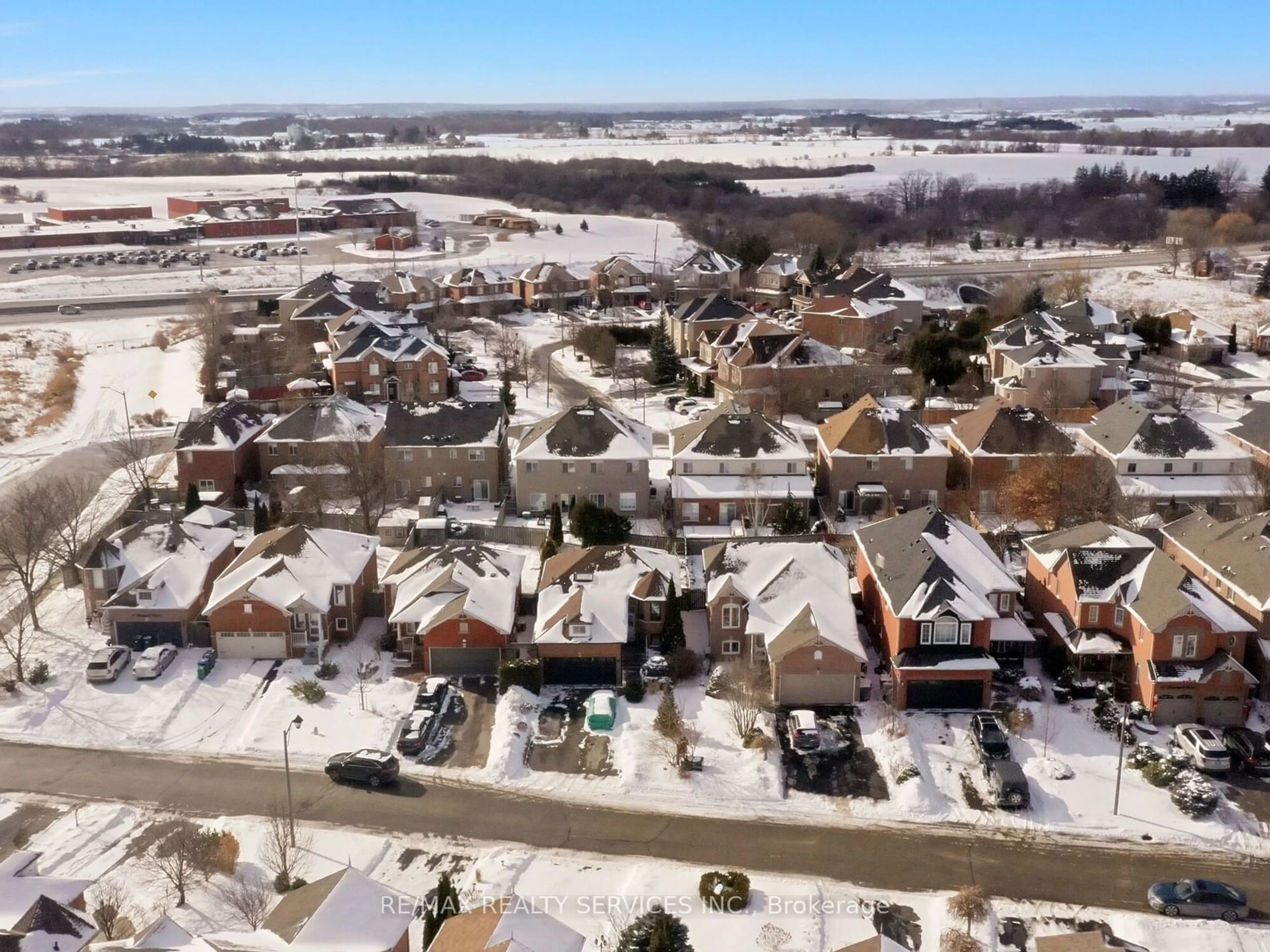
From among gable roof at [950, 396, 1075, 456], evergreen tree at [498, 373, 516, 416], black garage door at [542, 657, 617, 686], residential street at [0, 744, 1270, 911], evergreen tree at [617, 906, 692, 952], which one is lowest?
residential street at [0, 744, 1270, 911]

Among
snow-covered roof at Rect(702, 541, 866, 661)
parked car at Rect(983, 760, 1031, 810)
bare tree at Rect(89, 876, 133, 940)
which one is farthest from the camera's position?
snow-covered roof at Rect(702, 541, 866, 661)

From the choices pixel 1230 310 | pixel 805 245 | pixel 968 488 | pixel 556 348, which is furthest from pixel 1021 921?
pixel 805 245

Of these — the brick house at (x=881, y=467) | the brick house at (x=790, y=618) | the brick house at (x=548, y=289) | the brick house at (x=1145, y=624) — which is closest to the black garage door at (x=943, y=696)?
the brick house at (x=790, y=618)

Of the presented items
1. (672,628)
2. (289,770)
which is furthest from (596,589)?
(289,770)

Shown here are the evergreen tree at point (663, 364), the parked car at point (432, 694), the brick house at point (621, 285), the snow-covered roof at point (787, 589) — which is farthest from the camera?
the brick house at point (621, 285)

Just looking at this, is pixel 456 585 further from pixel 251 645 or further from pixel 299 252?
pixel 299 252

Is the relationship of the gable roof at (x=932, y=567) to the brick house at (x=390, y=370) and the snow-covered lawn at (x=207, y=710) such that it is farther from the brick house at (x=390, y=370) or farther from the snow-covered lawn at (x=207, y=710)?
the brick house at (x=390, y=370)

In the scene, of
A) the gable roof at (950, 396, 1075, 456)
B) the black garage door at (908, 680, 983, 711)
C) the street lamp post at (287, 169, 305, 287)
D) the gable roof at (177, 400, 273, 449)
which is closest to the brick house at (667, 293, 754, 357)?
the gable roof at (950, 396, 1075, 456)

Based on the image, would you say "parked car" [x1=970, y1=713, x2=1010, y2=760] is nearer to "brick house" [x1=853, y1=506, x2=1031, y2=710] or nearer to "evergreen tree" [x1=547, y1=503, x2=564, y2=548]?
"brick house" [x1=853, y1=506, x2=1031, y2=710]
